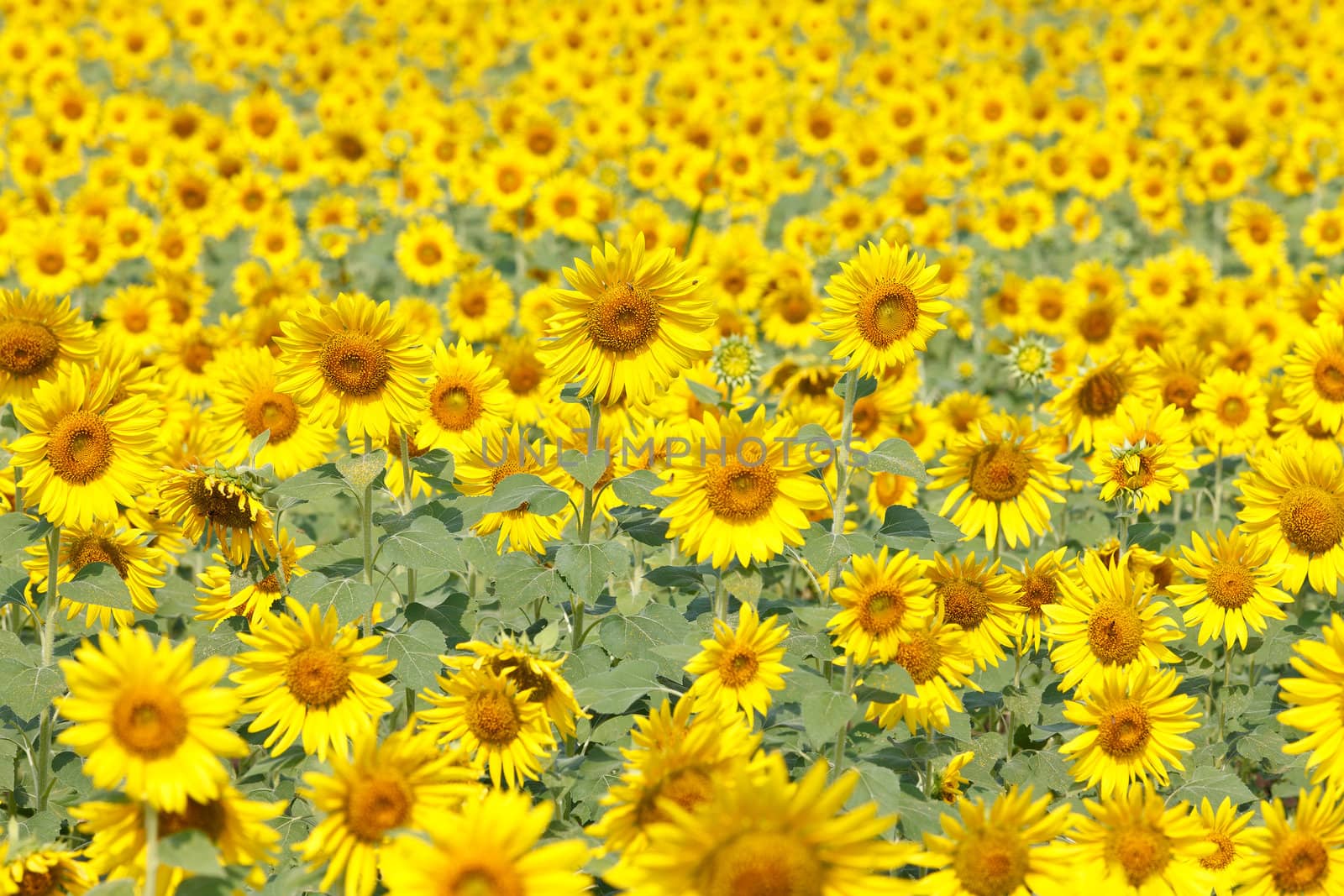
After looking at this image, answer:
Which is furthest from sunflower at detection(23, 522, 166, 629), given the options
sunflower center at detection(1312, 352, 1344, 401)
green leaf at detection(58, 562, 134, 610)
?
sunflower center at detection(1312, 352, 1344, 401)

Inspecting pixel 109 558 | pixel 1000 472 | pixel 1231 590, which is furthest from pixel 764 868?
pixel 109 558

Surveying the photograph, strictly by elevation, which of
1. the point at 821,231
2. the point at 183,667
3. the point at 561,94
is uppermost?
the point at 561,94

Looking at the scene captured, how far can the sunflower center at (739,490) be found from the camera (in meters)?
3.50

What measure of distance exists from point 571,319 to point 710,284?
4.32 m

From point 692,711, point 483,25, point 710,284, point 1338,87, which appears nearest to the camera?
point 692,711

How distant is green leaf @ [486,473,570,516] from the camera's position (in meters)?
3.51

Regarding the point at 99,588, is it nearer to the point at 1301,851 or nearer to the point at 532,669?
the point at 532,669

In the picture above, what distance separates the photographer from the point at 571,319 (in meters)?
3.56

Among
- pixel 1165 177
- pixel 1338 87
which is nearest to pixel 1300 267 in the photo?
pixel 1165 177

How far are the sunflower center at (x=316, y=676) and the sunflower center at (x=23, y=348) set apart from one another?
1570mm

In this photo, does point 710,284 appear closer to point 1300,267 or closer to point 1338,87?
point 1300,267

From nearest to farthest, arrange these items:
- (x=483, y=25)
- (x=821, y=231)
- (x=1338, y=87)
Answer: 1. (x=821, y=231)
2. (x=1338, y=87)
3. (x=483, y=25)

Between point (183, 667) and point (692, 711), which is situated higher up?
point (692, 711)

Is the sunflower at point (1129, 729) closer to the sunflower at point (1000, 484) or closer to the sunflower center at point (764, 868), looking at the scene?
the sunflower at point (1000, 484)
